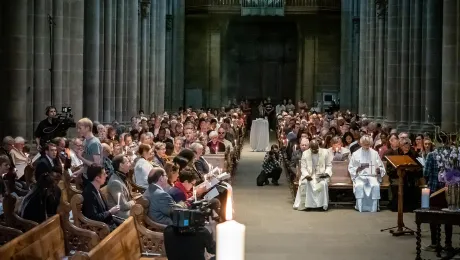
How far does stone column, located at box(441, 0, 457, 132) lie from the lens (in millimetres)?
25750

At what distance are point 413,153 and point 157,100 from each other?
2599 cm

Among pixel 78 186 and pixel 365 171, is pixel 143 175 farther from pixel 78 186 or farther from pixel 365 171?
pixel 365 171

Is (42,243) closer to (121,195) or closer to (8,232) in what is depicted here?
(8,232)

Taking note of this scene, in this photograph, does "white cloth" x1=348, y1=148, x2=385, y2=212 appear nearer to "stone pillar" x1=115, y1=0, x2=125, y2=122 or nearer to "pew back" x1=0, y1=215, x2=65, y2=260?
"pew back" x1=0, y1=215, x2=65, y2=260

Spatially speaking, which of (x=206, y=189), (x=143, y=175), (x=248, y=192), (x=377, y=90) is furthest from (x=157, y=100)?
(x=206, y=189)

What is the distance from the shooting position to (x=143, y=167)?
55.0 feet

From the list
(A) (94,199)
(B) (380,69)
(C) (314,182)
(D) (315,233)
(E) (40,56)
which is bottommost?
(D) (315,233)

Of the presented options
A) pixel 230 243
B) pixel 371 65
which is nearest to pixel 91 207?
pixel 230 243

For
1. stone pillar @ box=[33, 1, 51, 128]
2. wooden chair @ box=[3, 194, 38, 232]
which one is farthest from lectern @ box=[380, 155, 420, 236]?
stone pillar @ box=[33, 1, 51, 128]

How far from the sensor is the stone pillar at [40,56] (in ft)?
73.0

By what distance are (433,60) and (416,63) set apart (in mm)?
2689

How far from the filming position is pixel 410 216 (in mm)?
19844

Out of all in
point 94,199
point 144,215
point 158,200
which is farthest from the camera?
point 94,199

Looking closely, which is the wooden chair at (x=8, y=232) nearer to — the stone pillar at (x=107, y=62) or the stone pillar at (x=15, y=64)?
the stone pillar at (x=15, y=64)
